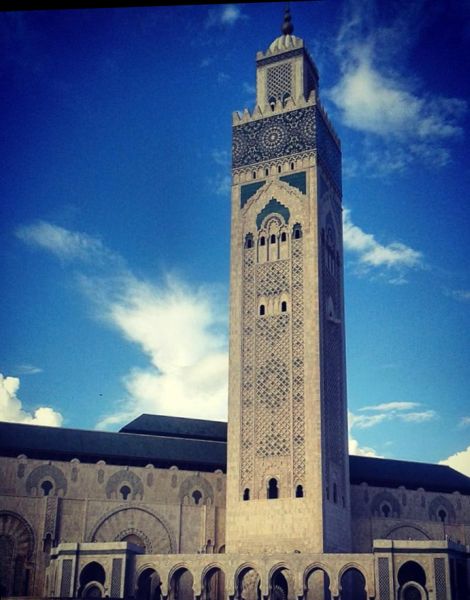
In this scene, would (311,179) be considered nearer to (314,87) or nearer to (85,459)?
(314,87)

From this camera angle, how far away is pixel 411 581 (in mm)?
23016

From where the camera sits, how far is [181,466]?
96.8 ft

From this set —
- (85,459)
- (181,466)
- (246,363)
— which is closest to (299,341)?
(246,363)

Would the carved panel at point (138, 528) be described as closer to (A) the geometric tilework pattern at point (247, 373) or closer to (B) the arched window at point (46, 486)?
(B) the arched window at point (46, 486)

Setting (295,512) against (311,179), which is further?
(311,179)

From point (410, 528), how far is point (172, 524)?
1011 centimetres

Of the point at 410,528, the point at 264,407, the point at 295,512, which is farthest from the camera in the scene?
the point at 410,528

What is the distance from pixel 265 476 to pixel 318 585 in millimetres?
3968

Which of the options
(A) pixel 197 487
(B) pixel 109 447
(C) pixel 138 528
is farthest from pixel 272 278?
(C) pixel 138 528

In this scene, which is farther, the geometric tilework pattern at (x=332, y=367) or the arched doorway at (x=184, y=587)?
the geometric tilework pattern at (x=332, y=367)

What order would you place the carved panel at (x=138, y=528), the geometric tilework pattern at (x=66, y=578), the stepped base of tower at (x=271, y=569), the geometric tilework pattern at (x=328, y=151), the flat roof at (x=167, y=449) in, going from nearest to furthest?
the stepped base of tower at (x=271, y=569) < the geometric tilework pattern at (x=66, y=578) < the carved panel at (x=138, y=528) < the flat roof at (x=167, y=449) < the geometric tilework pattern at (x=328, y=151)

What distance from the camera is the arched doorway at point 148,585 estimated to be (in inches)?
995

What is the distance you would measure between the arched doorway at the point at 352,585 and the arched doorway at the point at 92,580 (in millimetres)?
8202

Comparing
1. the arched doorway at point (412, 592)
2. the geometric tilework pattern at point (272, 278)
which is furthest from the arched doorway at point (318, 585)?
the geometric tilework pattern at point (272, 278)
